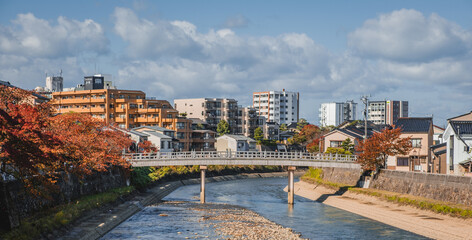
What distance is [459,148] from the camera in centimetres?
5575

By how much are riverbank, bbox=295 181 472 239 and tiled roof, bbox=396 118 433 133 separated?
1515 centimetres

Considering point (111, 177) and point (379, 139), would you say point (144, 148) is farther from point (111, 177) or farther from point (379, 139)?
point (379, 139)

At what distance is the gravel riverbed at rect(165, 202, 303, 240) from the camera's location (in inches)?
1501

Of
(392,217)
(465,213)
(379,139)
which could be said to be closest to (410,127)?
(379,139)

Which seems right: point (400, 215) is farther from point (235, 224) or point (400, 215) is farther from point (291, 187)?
point (291, 187)

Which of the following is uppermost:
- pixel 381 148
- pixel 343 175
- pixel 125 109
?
pixel 125 109

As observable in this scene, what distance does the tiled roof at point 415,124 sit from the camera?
7219cm

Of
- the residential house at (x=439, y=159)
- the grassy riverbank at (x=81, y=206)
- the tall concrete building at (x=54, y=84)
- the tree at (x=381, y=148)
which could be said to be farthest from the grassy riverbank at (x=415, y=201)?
the tall concrete building at (x=54, y=84)

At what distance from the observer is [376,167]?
62.4 meters

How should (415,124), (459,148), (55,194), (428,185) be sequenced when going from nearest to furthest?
1. (55,194)
2. (428,185)
3. (459,148)
4. (415,124)

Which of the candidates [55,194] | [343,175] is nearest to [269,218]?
[55,194]

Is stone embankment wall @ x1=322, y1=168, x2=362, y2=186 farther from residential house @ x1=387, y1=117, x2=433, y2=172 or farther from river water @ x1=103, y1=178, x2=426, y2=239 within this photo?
river water @ x1=103, y1=178, x2=426, y2=239

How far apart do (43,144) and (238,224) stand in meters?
18.3

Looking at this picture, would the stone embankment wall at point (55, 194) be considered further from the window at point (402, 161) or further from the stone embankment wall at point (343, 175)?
the window at point (402, 161)
